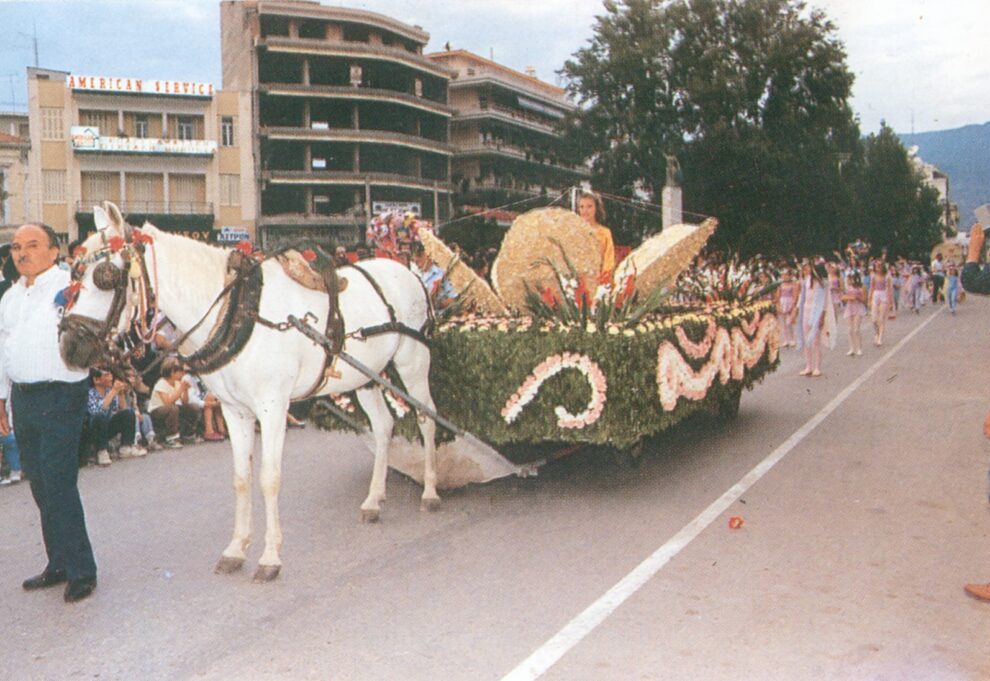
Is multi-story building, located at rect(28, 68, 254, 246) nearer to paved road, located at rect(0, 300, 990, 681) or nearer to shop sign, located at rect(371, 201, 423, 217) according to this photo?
shop sign, located at rect(371, 201, 423, 217)

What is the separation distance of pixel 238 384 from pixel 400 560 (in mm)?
1344

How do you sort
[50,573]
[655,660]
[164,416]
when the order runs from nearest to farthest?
[655,660], [50,573], [164,416]

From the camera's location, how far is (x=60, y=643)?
4332 mm

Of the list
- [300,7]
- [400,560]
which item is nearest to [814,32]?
[300,7]

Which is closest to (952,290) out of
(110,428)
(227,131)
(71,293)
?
(110,428)

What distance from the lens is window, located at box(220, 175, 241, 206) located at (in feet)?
145

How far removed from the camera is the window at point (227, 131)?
4431 centimetres

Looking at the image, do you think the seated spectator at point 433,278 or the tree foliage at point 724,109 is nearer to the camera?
the seated spectator at point 433,278

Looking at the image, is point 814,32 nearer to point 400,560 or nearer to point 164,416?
point 164,416

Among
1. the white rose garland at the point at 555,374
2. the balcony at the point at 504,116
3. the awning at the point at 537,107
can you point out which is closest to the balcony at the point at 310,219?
the balcony at the point at 504,116

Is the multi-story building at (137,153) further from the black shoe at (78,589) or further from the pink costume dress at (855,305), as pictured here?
the black shoe at (78,589)

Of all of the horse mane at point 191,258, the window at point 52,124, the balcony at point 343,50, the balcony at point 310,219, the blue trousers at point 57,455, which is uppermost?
the balcony at point 343,50

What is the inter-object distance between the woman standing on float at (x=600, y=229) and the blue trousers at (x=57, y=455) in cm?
415

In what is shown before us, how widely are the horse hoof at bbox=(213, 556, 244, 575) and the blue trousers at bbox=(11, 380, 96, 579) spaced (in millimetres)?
643
